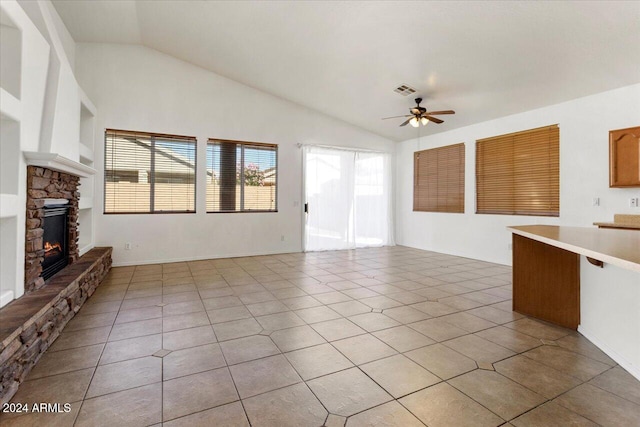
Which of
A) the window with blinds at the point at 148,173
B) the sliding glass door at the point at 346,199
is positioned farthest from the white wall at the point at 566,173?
the window with blinds at the point at 148,173

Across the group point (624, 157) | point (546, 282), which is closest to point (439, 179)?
point (624, 157)

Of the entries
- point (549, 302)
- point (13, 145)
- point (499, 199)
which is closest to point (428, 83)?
point (499, 199)

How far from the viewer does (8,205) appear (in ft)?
7.56

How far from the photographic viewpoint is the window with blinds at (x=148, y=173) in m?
5.32

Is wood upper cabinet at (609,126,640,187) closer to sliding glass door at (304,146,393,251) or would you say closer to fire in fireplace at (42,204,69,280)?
sliding glass door at (304,146,393,251)

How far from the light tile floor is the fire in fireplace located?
53 cm

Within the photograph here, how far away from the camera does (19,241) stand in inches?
97.0

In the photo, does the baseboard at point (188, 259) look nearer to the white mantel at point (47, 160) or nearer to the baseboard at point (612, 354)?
the white mantel at point (47, 160)

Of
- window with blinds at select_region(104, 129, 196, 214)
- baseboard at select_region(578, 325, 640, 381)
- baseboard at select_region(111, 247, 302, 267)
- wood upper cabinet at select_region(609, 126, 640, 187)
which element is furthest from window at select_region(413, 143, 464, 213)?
window with blinds at select_region(104, 129, 196, 214)

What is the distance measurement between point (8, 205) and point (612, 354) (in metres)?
4.59

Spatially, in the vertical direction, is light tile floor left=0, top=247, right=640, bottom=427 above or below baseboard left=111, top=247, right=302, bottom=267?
below

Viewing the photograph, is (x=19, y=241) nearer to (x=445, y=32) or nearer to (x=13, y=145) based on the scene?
(x=13, y=145)

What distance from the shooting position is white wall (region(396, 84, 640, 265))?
4.11m

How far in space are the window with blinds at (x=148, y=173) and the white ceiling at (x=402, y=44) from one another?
1601 mm
